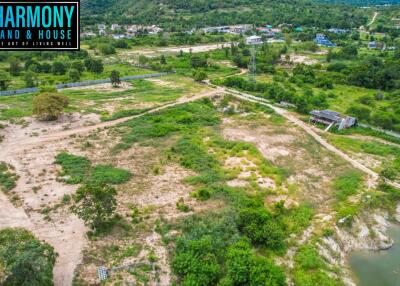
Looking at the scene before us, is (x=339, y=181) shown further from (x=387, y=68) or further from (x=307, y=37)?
(x=307, y=37)

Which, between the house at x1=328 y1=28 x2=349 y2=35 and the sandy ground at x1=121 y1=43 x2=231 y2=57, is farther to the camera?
the house at x1=328 y1=28 x2=349 y2=35

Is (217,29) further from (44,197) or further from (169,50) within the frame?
(44,197)

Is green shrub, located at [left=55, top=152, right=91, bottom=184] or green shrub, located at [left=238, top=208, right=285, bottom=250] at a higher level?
green shrub, located at [left=55, top=152, right=91, bottom=184]

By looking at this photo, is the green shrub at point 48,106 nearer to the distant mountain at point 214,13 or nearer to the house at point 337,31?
the distant mountain at point 214,13

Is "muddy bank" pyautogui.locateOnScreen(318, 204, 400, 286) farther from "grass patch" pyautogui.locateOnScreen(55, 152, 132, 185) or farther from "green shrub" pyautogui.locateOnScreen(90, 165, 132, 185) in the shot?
"grass patch" pyautogui.locateOnScreen(55, 152, 132, 185)

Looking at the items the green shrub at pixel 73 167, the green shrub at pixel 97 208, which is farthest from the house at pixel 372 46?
the green shrub at pixel 97 208

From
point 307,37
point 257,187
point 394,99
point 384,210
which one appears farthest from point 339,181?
point 307,37

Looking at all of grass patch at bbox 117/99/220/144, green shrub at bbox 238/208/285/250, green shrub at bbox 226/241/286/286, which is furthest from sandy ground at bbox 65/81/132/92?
green shrub at bbox 226/241/286/286
